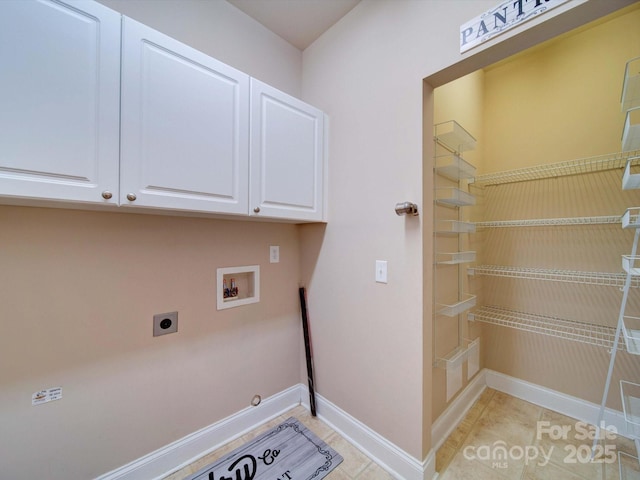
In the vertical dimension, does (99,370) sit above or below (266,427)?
above

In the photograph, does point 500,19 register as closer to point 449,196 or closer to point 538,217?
point 449,196

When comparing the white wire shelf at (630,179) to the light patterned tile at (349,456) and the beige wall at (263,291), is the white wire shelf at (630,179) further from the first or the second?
the light patterned tile at (349,456)

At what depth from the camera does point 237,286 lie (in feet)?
5.75

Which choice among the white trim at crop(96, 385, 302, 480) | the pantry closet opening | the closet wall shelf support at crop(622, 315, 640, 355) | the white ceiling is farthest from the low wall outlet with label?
the closet wall shelf support at crop(622, 315, 640, 355)

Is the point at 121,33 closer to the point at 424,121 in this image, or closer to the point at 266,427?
the point at 424,121

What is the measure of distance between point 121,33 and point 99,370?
1.55 metres

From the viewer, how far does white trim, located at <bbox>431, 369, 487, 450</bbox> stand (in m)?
1.59

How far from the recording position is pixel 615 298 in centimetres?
170

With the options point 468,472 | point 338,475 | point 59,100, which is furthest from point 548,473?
point 59,100

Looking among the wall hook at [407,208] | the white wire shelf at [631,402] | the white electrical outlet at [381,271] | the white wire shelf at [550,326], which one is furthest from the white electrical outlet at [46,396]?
the white wire shelf at [631,402]

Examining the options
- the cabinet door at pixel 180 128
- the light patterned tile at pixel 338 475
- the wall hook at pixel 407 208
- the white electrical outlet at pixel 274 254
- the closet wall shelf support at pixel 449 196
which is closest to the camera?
the cabinet door at pixel 180 128

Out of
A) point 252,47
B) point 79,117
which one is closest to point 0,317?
point 79,117

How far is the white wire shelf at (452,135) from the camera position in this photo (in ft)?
4.96

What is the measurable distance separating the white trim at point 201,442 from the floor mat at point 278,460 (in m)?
0.11
